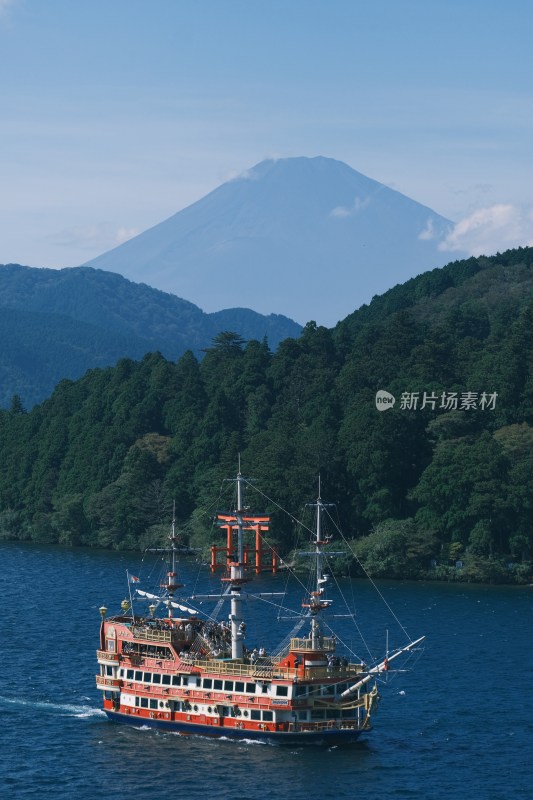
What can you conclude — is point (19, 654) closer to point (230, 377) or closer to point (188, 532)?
point (188, 532)

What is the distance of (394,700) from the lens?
264 feet

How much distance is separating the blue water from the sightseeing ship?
3.15 feet

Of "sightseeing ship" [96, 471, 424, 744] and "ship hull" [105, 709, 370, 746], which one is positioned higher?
"sightseeing ship" [96, 471, 424, 744]

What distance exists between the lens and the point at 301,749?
A: 7019cm

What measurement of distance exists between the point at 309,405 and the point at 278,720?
89.3 m

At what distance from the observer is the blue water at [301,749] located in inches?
2562

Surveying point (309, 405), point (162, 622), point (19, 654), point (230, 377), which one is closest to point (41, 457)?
point (230, 377)

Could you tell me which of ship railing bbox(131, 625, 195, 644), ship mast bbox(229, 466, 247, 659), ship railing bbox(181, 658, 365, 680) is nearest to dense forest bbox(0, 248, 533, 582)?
ship mast bbox(229, 466, 247, 659)

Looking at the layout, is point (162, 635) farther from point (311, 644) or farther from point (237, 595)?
point (311, 644)

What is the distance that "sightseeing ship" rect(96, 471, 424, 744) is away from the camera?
2778 inches

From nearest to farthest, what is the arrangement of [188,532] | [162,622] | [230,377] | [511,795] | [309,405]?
1. [511,795]
2. [162,622]
3. [188,532]
4. [309,405]
5. [230,377]

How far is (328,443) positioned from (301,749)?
71931 mm

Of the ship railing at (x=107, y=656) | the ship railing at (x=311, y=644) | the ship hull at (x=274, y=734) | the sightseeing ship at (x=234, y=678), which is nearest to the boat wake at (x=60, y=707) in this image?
the sightseeing ship at (x=234, y=678)

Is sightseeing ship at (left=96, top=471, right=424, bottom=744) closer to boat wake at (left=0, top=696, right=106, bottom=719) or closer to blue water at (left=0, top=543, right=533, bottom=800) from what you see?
blue water at (left=0, top=543, right=533, bottom=800)
